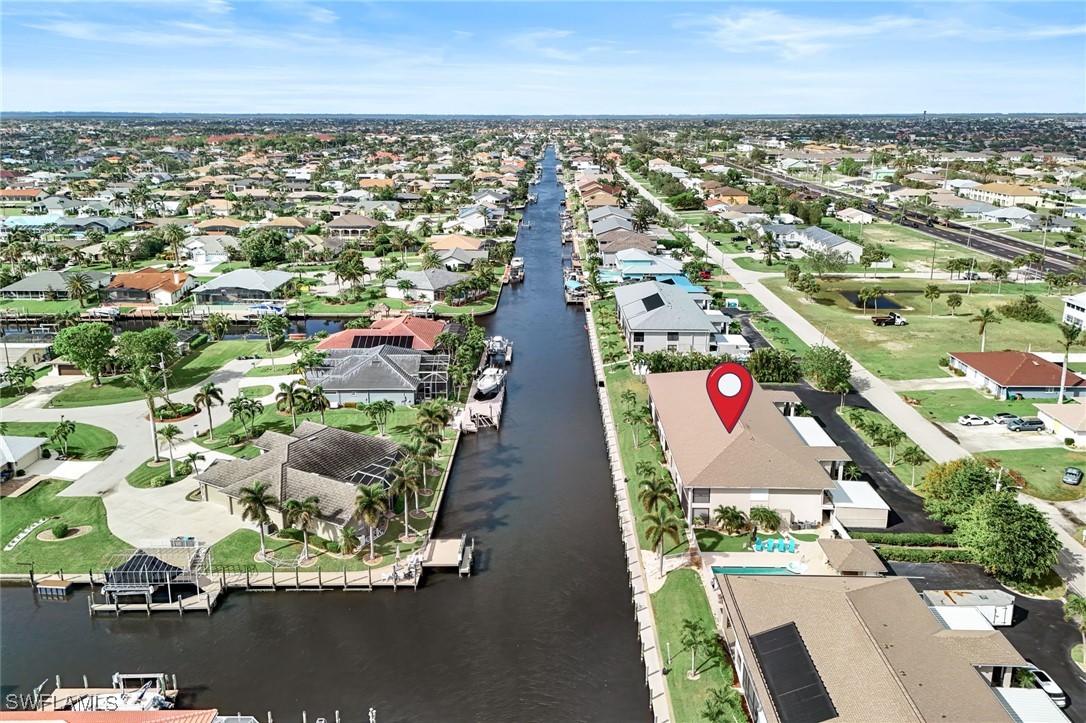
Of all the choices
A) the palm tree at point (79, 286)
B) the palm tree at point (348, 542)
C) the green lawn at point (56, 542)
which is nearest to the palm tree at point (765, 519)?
the palm tree at point (348, 542)

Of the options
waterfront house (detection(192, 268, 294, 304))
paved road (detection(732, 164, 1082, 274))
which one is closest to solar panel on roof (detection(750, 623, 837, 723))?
waterfront house (detection(192, 268, 294, 304))

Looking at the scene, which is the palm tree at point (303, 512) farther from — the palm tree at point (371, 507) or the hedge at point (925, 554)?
the hedge at point (925, 554)

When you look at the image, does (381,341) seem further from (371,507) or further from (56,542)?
(56,542)

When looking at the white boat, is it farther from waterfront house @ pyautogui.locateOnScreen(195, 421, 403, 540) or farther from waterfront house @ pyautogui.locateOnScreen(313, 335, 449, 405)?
waterfront house @ pyautogui.locateOnScreen(195, 421, 403, 540)

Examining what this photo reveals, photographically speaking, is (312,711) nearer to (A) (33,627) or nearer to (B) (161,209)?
(A) (33,627)

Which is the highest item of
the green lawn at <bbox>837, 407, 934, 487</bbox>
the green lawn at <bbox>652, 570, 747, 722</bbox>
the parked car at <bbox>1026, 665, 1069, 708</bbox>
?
the green lawn at <bbox>837, 407, 934, 487</bbox>

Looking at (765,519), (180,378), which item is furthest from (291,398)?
(765,519)

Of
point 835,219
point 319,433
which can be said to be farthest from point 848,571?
point 835,219
